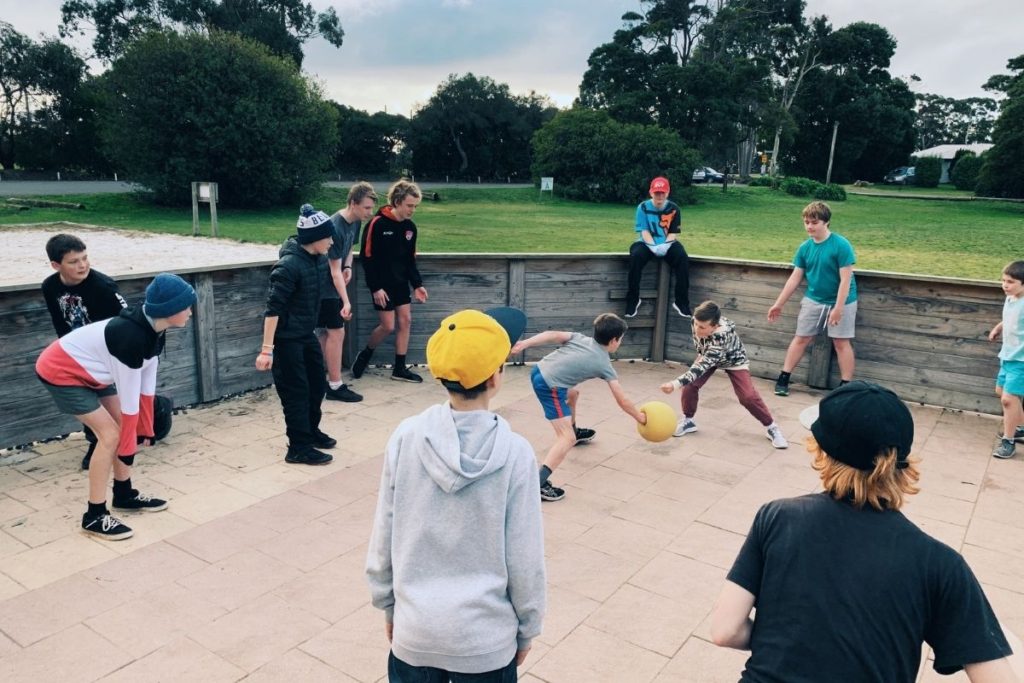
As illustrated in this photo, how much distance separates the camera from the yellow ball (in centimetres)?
580

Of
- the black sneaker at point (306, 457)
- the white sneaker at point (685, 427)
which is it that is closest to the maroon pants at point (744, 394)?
the white sneaker at point (685, 427)

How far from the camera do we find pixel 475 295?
8.88m

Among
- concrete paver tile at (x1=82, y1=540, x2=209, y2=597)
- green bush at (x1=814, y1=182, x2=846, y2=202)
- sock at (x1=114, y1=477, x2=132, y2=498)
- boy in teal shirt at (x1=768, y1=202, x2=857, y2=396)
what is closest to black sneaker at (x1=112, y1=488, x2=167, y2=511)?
sock at (x1=114, y1=477, x2=132, y2=498)

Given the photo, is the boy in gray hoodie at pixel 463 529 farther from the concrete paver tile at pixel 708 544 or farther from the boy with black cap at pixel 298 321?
the boy with black cap at pixel 298 321

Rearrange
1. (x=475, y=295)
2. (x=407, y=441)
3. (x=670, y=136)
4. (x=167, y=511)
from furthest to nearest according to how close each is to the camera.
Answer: (x=670, y=136)
(x=475, y=295)
(x=167, y=511)
(x=407, y=441)

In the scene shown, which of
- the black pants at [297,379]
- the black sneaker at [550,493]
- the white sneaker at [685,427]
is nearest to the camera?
the black sneaker at [550,493]

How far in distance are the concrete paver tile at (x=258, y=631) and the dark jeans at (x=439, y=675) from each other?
158 cm

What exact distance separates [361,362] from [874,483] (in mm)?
6961

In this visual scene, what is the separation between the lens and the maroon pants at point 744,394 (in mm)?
6523

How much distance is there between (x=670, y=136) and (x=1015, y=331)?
98.1ft

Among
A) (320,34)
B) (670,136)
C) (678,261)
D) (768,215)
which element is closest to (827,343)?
(678,261)

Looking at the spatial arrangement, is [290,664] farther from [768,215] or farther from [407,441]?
[768,215]

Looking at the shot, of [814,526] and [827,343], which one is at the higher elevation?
[814,526]

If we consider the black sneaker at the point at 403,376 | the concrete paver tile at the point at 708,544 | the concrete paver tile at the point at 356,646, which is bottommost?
the concrete paver tile at the point at 356,646
